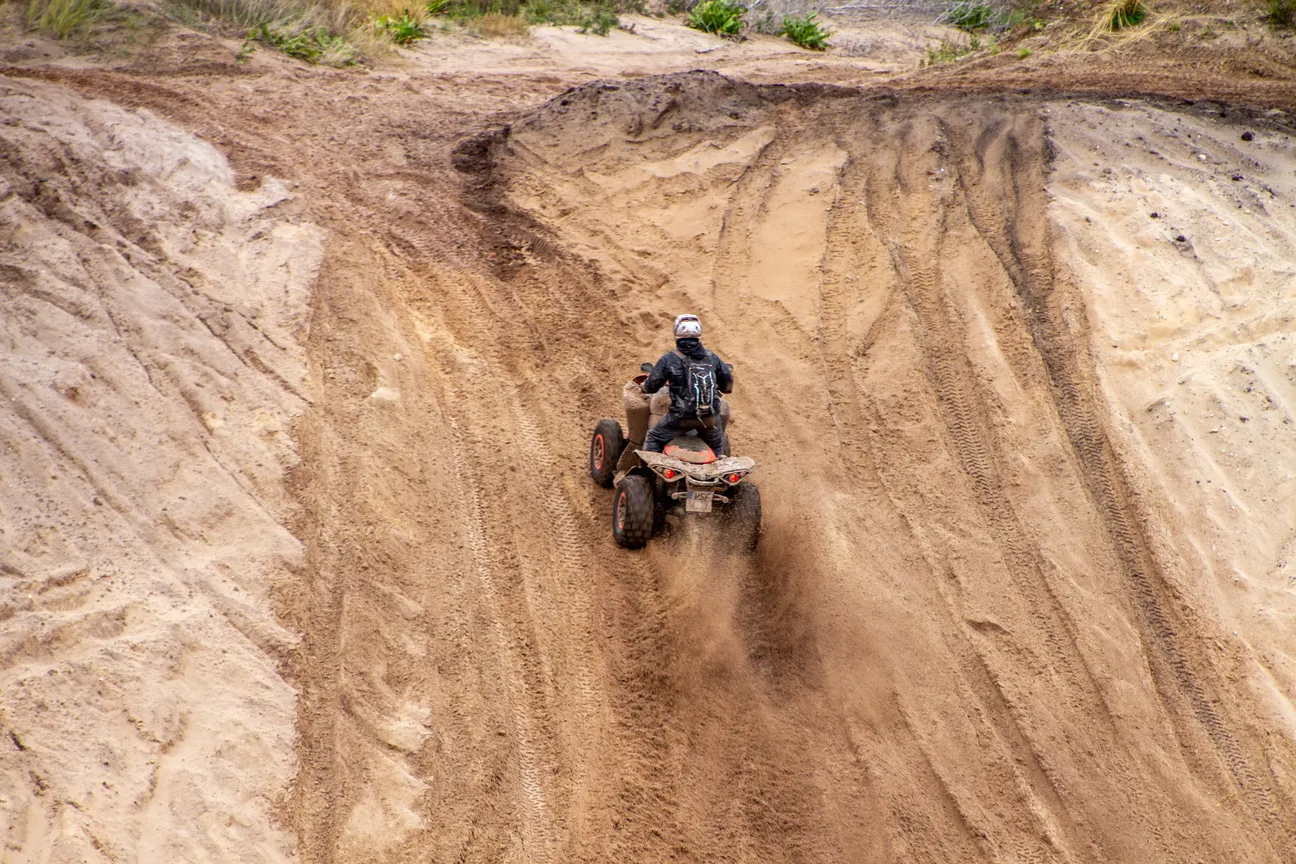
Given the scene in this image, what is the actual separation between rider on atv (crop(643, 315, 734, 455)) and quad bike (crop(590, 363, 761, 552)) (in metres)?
0.09

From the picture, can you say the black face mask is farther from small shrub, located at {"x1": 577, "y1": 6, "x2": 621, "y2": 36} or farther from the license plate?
small shrub, located at {"x1": 577, "y1": 6, "x2": 621, "y2": 36}

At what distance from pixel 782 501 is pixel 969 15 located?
59.5ft

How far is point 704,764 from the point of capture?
21.4 feet

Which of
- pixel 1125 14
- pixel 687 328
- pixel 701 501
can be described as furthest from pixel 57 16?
pixel 1125 14

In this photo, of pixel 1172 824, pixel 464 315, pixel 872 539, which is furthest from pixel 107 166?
pixel 1172 824

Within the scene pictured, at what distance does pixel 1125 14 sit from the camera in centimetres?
1567

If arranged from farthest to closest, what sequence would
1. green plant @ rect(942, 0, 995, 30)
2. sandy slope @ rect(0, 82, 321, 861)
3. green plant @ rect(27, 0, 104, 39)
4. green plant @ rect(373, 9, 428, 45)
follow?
green plant @ rect(942, 0, 995, 30) < green plant @ rect(373, 9, 428, 45) < green plant @ rect(27, 0, 104, 39) < sandy slope @ rect(0, 82, 321, 861)

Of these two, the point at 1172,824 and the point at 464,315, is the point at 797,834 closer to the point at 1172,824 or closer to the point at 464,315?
the point at 1172,824

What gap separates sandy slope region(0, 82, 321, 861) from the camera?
543 cm

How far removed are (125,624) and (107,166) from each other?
6211mm

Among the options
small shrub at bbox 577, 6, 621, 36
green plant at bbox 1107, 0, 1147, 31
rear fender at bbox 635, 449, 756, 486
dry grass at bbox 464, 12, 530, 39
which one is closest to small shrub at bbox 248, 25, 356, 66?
dry grass at bbox 464, 12, 530, 39

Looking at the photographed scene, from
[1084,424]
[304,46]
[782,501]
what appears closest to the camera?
[782,501]

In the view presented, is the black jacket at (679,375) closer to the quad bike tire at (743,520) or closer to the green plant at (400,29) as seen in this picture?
the quad bike tire at (743,520)

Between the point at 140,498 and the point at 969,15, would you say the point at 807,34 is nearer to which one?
the point at 969,15
